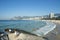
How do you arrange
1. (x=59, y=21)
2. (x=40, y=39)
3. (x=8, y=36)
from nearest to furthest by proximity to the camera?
(x=8, y=36) → (x=40, y=39) → (x=59, y=21)

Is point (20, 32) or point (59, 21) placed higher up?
point (20, 32)

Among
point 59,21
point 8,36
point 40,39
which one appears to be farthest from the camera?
point 59,21

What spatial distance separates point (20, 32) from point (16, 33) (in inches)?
3.5

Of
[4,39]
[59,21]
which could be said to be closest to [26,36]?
[4,39]

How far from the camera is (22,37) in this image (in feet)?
8.23

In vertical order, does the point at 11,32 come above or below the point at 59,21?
above

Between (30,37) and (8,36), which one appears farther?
(30,37)

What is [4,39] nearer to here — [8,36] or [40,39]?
[8,36]

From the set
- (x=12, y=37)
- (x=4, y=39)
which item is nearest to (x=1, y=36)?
(x=4, y=39)

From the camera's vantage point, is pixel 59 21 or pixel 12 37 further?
pixel 59 21

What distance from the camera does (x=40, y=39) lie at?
103 inches

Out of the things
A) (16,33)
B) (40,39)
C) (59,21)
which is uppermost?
(16,33)

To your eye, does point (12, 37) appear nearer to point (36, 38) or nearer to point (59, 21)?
point (36, 38)

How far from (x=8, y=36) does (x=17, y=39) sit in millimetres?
187
